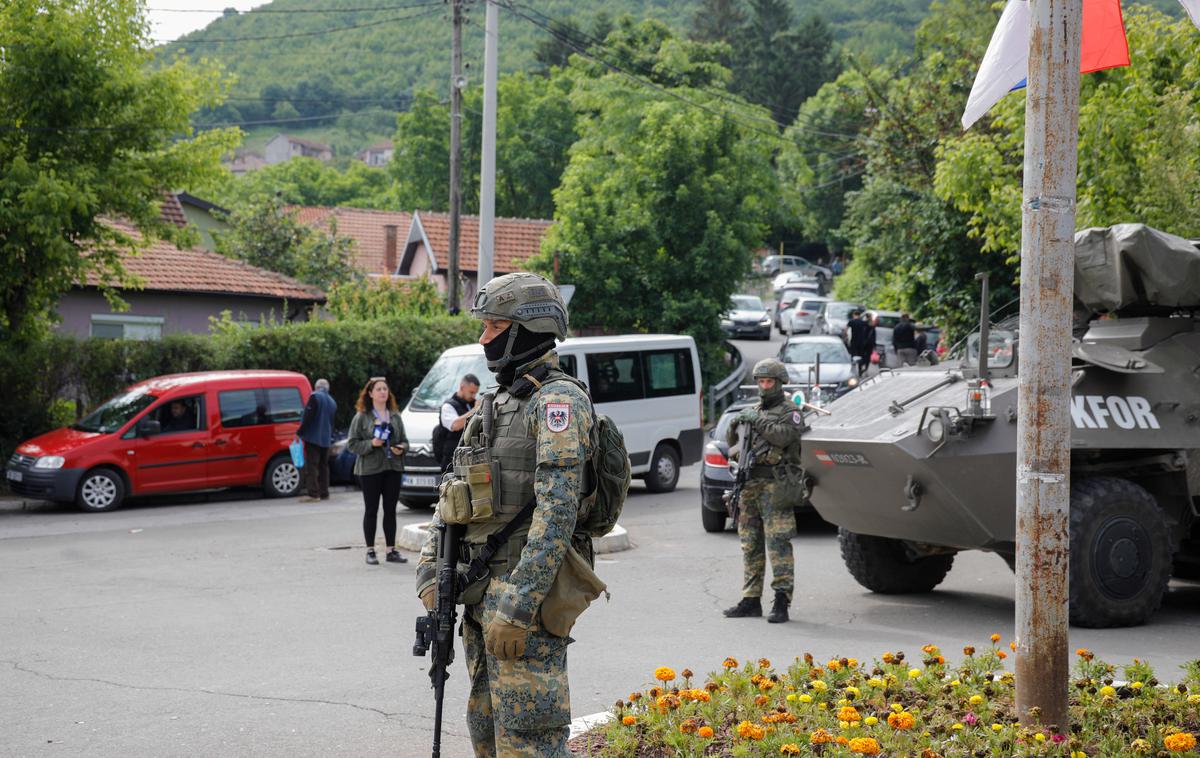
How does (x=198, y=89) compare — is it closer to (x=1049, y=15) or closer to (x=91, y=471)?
(x=91, y=471)

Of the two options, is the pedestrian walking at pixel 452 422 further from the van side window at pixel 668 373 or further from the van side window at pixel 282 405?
the van side window at pixel 282 405

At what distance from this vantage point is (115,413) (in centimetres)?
1722

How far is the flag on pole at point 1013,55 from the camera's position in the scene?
6508 millimetres

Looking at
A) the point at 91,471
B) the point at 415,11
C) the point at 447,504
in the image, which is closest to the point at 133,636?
the point at 447,504

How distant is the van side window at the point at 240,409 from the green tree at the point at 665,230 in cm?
1210

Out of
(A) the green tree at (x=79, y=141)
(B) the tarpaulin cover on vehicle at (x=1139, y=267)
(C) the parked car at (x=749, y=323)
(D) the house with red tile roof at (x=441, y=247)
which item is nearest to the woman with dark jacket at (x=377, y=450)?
(B) the tarpaulin cover on vehicle at (x=1139, y=267)

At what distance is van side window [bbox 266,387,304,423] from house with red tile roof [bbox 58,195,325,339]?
7.09 meters

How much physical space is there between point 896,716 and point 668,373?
527 inches

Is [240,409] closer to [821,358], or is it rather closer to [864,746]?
[864,746]

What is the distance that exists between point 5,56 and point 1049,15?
1622 cm

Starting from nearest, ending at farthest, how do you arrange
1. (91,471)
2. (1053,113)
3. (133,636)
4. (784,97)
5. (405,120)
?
(1053,113) → (133,636) → (91,471) → (405,120) → (784,97)

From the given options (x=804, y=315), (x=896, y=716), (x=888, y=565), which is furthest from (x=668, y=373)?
(x=804, y=315)

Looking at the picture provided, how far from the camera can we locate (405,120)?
62406mm

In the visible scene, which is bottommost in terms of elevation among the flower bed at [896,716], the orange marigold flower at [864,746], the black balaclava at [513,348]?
the flower bed at [896,716]
